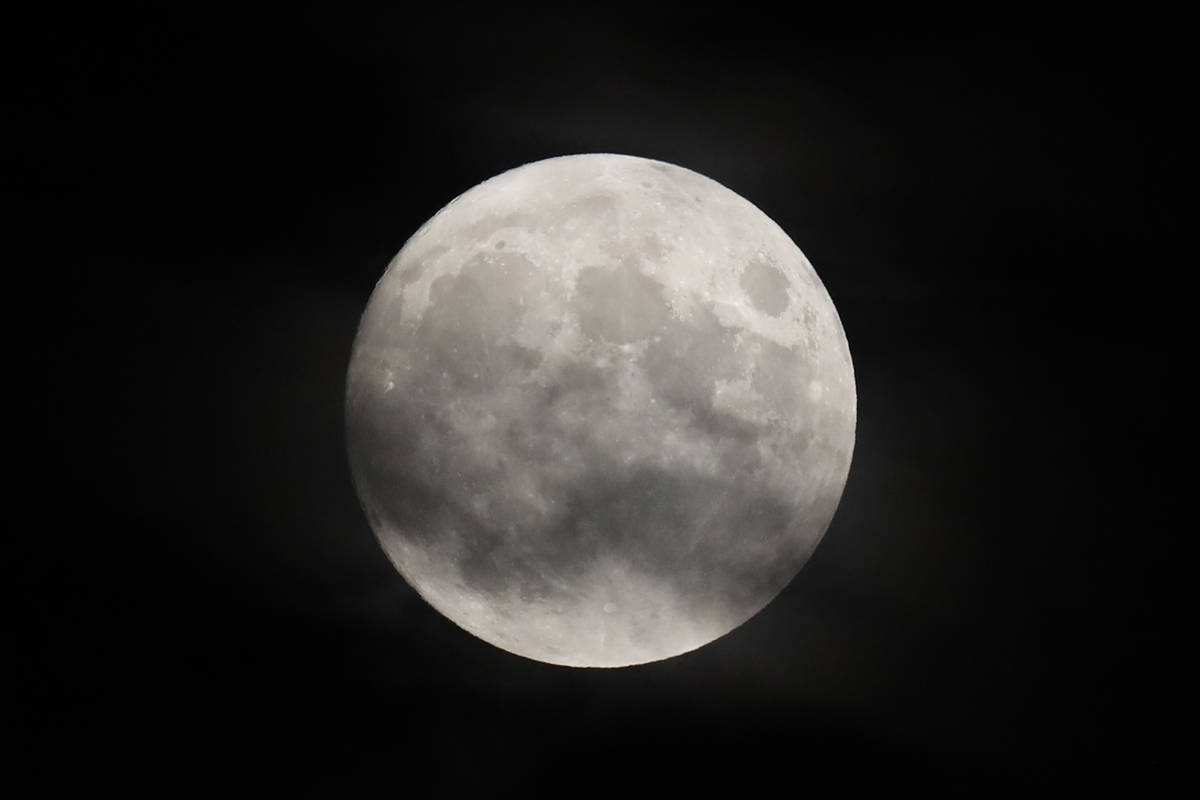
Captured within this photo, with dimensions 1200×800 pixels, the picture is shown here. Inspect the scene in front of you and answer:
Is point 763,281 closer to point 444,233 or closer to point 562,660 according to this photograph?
point 444,233

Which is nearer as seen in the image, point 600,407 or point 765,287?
point 600,407

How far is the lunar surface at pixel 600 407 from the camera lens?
4.36 ft

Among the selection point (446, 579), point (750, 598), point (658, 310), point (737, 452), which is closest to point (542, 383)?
point (658, 310)

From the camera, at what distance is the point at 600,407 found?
4.33 ft

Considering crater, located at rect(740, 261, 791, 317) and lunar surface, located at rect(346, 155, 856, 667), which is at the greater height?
crater, located at rect(740, 261, 791, 317)

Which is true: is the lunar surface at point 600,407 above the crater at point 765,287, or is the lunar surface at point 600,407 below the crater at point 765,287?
below

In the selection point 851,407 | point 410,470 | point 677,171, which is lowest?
point 410,470

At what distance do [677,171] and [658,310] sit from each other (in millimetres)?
361

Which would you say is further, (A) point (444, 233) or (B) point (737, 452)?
(A) point (444, 233)

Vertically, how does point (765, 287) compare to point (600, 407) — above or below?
above

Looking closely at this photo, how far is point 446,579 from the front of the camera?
153 centimetres

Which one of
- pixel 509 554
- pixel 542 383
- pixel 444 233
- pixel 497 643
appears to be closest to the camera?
pixel 542 383

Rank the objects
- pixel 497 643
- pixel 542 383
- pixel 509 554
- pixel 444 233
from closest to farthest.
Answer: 1. pixel 542 383
2. pixel 509 554
3. pixel 444 233
4. pixel 497 643

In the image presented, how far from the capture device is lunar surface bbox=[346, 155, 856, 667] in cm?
133
